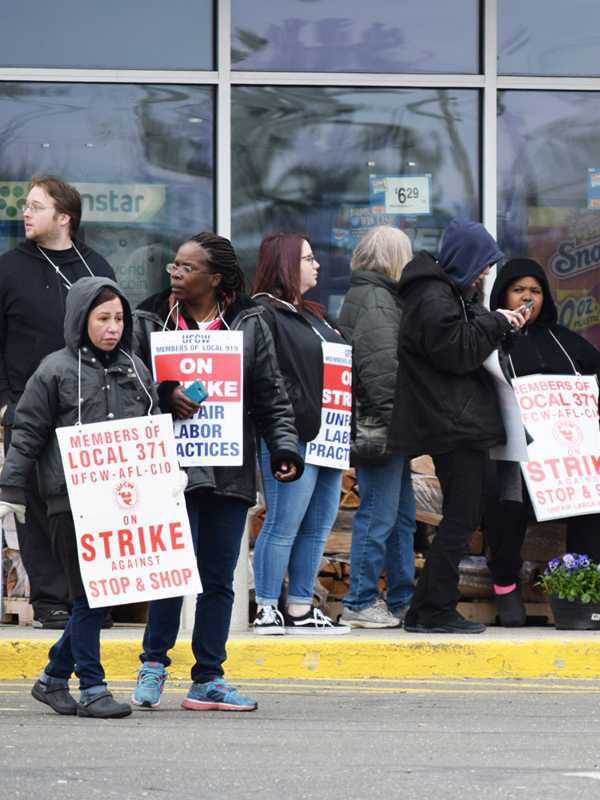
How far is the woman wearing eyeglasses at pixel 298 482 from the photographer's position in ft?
34.2

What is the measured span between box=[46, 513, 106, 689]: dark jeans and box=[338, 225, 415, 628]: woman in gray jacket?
2785 mm

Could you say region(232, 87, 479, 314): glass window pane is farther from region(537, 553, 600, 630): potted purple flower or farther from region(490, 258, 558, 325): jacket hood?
region(537, 553, 600, 630): potted purple flower

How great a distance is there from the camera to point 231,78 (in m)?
13.2

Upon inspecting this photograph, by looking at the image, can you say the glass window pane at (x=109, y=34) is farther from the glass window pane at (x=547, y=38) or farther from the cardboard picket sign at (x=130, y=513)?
the cardboard picket sign at (x=130, y=513)

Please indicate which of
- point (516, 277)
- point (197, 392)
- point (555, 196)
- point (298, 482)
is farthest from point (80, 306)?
point (555, 196)

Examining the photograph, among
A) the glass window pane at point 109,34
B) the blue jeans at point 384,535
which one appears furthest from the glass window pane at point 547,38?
the blue jeans at point 384,535

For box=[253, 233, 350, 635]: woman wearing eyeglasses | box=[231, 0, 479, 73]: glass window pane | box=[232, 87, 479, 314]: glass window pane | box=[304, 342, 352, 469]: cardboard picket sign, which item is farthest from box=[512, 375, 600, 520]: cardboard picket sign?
box=[231, 0, 479, 73]: glass window pane

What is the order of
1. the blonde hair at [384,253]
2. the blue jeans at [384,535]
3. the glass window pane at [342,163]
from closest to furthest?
the blue jeans at [384,535] < the blonde hair at [384,253] < the glass window pane at [342,163]

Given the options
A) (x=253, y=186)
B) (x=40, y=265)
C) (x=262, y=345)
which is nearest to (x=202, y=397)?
(x=262, y=345)

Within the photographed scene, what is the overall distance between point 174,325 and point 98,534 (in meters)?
0.98

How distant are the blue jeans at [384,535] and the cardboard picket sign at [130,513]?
269cm

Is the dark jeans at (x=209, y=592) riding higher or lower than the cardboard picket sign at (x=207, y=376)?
lower

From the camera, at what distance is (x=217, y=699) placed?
8.71m

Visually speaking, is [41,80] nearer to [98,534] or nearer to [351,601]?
[351,601]
